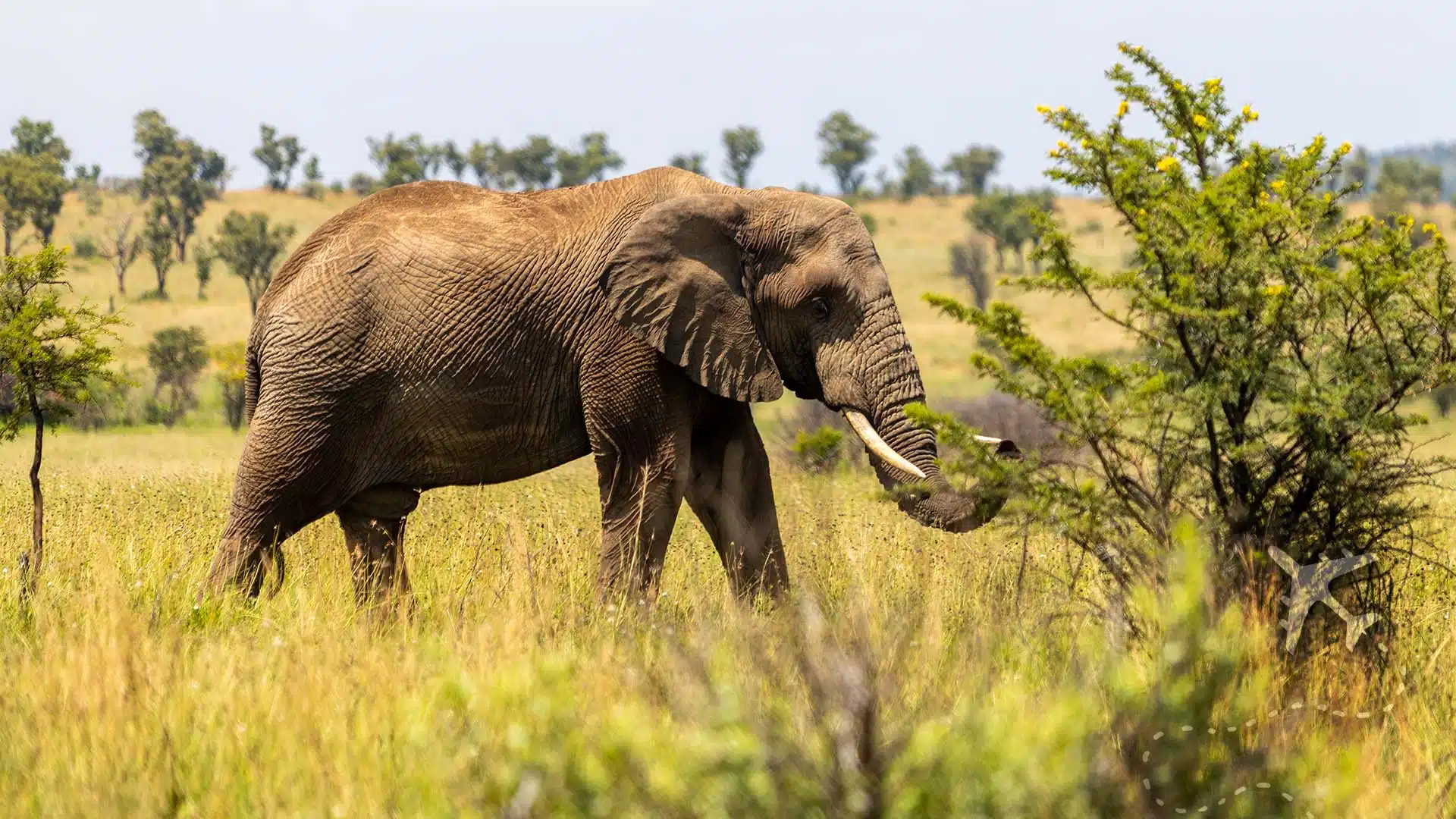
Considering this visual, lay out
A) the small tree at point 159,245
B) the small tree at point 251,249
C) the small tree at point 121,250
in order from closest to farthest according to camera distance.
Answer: the small tree at point 251,249 < the small tree at point 159,245 < the small tree at point 121,250

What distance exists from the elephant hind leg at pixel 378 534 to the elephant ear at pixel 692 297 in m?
1.58

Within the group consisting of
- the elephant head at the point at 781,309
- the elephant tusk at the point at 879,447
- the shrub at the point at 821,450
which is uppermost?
the elephant head at the point at 781,309

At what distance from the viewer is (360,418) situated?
755 centimetres

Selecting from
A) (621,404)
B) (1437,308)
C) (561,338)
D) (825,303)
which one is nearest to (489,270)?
(561,338)

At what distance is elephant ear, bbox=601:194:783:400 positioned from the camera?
7.19 meters

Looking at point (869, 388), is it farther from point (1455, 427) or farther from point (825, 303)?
point (1455, 427)

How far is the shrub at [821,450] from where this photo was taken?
16.7 meters

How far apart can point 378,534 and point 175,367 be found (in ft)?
97.1

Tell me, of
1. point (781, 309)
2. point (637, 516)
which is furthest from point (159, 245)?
point (637, 516)

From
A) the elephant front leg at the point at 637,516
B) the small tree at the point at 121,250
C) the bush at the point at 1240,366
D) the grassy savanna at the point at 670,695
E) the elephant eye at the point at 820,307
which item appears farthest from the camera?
the small tree at the point at 121,250

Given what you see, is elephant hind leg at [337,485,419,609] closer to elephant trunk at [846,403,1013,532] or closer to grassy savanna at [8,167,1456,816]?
grassy savanna at [8,167,1456,816]

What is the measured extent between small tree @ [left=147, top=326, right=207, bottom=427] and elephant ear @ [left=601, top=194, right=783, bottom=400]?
89.2 ft

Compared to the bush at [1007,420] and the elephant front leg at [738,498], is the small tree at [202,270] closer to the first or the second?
the bush at [1007,420]

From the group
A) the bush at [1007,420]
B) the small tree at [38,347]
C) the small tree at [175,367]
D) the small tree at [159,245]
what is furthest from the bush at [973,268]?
the small tree at [38,347]
